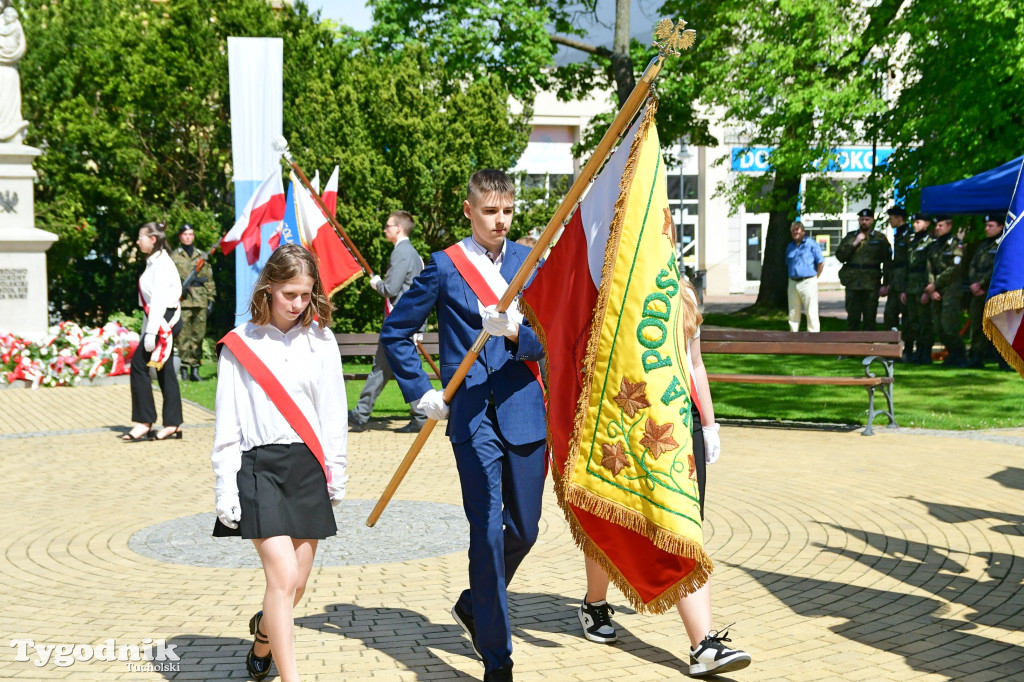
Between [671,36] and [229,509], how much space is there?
7.89 ft

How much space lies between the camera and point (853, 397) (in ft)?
45.7

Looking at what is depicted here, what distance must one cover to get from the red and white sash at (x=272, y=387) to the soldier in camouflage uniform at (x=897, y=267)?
1531 cm

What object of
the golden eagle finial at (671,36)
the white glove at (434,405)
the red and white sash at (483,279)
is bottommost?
the white glove at (434,405)

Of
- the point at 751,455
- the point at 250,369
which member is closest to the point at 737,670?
the point at 250,369

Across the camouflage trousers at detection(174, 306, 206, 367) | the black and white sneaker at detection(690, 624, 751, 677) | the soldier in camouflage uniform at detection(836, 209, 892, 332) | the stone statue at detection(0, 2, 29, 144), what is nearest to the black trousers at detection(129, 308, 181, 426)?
the camouflage trousers at detection(174, 306, 206, 367)

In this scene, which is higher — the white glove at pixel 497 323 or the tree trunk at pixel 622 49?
the tree trunk at pixel 622 49

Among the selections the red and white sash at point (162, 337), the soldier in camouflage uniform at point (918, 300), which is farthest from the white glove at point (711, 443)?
the soldier in camouflage uniform at point (918, 300)

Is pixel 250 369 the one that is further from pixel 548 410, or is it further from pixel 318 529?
pixel 548 410

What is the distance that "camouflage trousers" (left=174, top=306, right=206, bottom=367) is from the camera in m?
17.4

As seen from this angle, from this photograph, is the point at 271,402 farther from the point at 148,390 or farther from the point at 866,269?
the point at 866,269

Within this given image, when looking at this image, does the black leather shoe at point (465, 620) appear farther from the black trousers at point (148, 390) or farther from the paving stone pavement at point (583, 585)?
the black trousers at point (148, 390)

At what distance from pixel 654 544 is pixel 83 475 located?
6744 millimetres

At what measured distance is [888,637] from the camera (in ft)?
16.9

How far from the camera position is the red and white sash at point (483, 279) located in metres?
4.77
